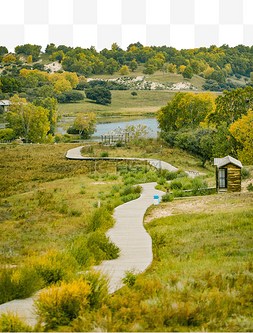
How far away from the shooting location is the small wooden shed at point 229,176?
16.0 meters

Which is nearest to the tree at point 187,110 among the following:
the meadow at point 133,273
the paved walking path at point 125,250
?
the meadow at point 133,273

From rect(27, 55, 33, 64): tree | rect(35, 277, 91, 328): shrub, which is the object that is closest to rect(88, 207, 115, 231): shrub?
rect(35, 277, 91, 328): shrub

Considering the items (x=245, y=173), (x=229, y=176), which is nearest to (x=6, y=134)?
(x=245, y=173)

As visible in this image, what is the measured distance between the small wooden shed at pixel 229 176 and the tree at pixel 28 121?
39037 mm

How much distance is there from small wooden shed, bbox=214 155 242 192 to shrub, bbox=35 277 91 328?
1280 cm

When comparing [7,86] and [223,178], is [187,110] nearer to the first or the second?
[223,178]

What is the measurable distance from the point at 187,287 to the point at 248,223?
5005mm

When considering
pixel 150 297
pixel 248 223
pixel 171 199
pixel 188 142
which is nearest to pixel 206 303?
pixel 150 297

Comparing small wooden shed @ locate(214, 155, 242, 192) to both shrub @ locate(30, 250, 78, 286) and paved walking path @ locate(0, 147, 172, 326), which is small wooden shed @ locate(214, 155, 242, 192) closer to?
paved walking path @ locate(0, 147, 172, 326)

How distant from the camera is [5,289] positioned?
5070mm

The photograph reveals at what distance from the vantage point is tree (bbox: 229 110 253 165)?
A: 2597 centimetres

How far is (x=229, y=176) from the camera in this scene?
16.0 m

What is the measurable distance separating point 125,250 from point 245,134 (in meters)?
21.2

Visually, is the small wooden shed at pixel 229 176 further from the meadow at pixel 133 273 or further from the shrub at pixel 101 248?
the shrub at pixel 101 248
